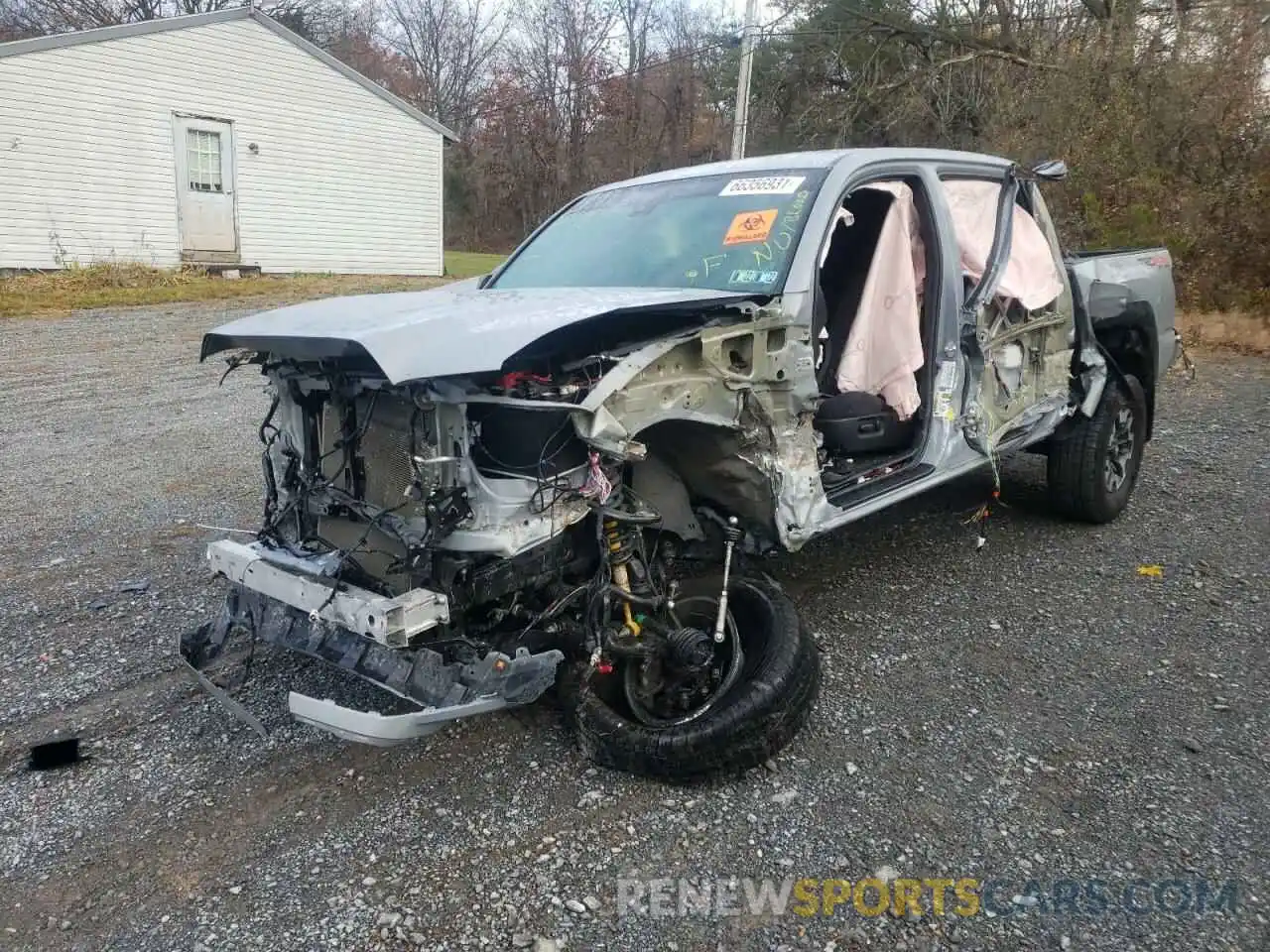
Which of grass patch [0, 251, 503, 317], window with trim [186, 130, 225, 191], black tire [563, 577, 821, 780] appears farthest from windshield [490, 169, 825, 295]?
window with trim [186, 130, 225, 191]

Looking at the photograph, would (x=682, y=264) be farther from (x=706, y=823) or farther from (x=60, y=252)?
(x=60, y=252)

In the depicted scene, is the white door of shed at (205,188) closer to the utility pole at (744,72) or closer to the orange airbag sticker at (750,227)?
the utility pole at (744,72)

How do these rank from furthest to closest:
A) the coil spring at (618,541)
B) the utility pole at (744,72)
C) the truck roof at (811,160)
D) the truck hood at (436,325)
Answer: the utility pole at (744,72) → the truck roof at (811,160) → the coil spring at (618,541) → the truck hood at (436,325)

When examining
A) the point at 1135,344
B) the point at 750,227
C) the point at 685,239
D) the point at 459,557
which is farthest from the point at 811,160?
the point at 1135,344

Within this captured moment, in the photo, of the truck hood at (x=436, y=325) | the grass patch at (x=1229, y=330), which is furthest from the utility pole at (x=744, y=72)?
the truck hood at (x=436, y=325)

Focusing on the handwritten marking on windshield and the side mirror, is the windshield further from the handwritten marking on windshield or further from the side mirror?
the side mirror

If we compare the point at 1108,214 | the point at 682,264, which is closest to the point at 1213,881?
the point at 682,264

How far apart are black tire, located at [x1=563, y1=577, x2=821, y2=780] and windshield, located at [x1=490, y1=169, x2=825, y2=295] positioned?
4.13 feet

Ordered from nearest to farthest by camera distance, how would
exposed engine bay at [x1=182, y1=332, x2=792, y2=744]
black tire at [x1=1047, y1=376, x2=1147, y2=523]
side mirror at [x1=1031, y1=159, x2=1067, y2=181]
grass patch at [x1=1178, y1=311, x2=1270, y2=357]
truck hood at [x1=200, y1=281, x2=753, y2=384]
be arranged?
1. truck hood at [x1=200, y1=281, x2=753, y2=384]
2. exposed engine bay at [x1=182, y1=332, x2=792, y2=744]
3. side mirror at [x1=1031, y1=159, x2=1067, y2=181]
4. black tire at [x1=1047, y1=376, x2=1147, y2=523]
5. grass patch at [x1=1178, y1=311, x2=1270, y2=357]

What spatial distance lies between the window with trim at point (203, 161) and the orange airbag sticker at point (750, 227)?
53.0ft

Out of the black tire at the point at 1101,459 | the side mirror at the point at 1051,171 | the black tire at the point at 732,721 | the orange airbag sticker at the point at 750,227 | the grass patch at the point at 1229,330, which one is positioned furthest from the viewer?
the grass patch at the point at 1229,330

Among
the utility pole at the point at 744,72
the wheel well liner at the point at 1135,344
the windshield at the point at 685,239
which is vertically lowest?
the wheel well liner at the point at 1135,344

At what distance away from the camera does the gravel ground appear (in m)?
2.32

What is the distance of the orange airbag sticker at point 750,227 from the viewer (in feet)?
11.7
